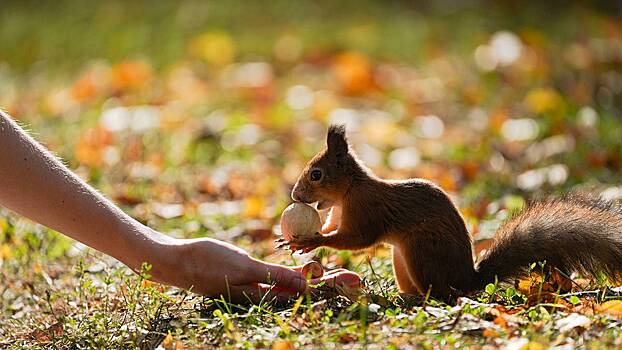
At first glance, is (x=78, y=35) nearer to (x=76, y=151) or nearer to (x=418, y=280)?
(x=76, y=151)

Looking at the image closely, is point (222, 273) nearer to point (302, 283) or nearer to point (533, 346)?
point (302, 283)

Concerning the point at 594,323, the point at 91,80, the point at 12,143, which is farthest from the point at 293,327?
the point at 91,80

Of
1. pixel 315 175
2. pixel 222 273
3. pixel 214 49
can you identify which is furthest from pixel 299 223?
pixel 214 49

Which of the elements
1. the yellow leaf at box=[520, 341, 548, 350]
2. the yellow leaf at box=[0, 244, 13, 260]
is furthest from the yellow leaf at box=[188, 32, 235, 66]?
the yellow leaf at box=[520, 341, 548, 350]

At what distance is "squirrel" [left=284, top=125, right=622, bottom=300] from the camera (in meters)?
3.20

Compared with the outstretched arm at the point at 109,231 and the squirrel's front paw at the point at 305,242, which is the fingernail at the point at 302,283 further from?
the squirrel's front paw at the point at 305,242

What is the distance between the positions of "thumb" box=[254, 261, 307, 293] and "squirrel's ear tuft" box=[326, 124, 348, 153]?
47 centimetres

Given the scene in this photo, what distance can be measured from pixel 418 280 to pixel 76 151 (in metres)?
3.08

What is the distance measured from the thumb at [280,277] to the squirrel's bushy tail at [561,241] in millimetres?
573

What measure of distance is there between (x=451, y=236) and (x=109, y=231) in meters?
1.10

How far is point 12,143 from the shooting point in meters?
3.11

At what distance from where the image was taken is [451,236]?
3275mm

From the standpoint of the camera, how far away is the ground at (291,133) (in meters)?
3.01

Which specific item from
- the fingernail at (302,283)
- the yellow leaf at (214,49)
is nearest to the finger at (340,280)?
the fingernail at (302,283)
